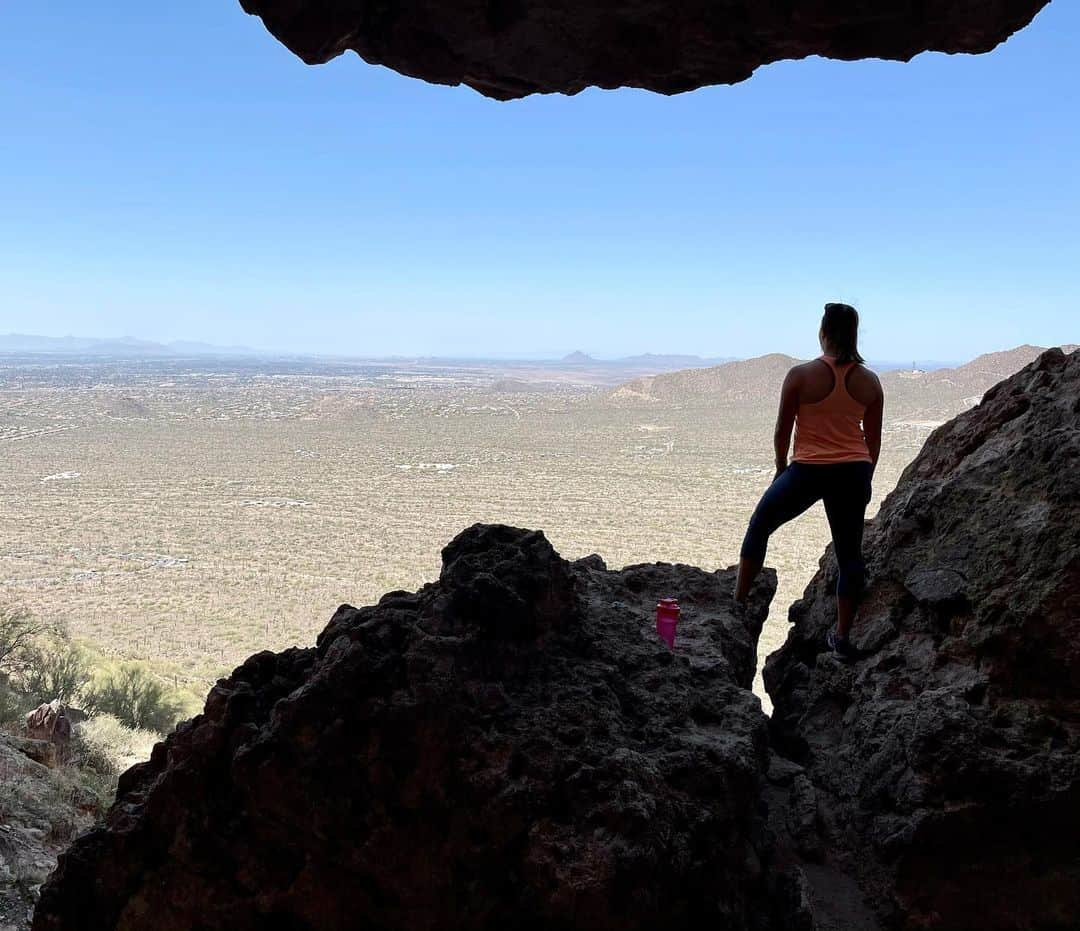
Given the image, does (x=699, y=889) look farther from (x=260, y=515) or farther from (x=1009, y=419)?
(x=260, y=515)

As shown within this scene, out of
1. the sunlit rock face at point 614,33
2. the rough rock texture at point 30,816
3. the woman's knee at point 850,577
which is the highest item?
the sunlit rock face at point 614,33

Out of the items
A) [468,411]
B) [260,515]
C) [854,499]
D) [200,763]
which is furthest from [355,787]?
[468,411]

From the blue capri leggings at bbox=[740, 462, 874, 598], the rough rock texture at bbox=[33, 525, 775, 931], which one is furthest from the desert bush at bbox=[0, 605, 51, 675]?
the blue capri leggings at bbox=[740, 462, 874, 598]

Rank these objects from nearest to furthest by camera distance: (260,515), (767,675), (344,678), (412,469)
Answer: (344,678) < (767,675) < (260,515) < (412,469)

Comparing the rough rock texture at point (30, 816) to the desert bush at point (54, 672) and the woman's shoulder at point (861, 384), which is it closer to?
the desert bush at point (54, 672)

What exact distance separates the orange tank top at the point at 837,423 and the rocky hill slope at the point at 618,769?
32.5 inches

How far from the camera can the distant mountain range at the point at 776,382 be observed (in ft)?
222

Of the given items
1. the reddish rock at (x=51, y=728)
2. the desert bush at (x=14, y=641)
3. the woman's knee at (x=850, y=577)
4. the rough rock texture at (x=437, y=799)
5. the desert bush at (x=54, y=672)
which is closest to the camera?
the rough rock texture at (x=437, y=799)

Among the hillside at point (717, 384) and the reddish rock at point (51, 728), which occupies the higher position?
the hillside at point (717, 384)

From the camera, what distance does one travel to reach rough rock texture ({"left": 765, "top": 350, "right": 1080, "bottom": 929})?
372 cm

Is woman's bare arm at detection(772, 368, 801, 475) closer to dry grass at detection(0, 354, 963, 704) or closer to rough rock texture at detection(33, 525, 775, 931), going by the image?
rough rock texture at detection(33, 525, 775, 931)

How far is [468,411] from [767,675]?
299 ft

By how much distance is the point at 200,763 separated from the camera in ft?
11.4

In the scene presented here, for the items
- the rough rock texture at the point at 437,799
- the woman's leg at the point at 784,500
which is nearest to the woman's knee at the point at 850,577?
the woman's leg at the point at 784,500
